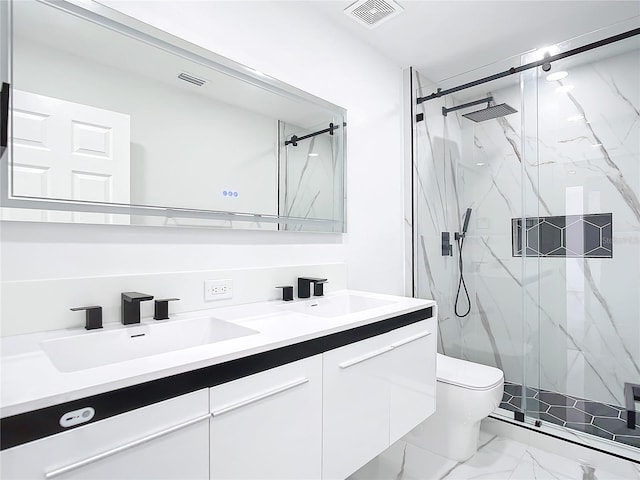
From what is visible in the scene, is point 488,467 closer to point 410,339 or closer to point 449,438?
point 449,438

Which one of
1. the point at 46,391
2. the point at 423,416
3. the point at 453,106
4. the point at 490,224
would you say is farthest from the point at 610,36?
the point at 46,391

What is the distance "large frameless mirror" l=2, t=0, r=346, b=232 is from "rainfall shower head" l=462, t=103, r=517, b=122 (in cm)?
130

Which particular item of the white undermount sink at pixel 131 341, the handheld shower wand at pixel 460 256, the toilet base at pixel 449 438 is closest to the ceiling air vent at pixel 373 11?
the handheld shower wand at pixel 460 256

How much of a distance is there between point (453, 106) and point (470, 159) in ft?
1.40

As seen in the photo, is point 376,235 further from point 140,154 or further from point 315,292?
point 140,154

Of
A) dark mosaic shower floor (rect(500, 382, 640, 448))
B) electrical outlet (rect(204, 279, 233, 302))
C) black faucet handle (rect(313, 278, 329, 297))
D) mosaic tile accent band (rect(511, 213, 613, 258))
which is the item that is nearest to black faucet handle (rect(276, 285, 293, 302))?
black faucet handle (rect(313, 278, 329, 297))

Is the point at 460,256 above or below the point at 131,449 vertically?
above

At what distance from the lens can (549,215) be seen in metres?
2.26

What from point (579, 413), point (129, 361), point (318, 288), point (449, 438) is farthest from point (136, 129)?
point (579, 413)

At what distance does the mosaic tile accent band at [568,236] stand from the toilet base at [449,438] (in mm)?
1110

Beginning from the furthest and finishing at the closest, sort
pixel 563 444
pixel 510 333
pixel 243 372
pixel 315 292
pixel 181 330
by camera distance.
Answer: pixel 510 333 < pixel 563 444 < pixel 315 292 < pixel 181 330 < pixel 243 372

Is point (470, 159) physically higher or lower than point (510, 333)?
higher

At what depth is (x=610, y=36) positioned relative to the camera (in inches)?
80.0

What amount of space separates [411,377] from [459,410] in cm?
52
